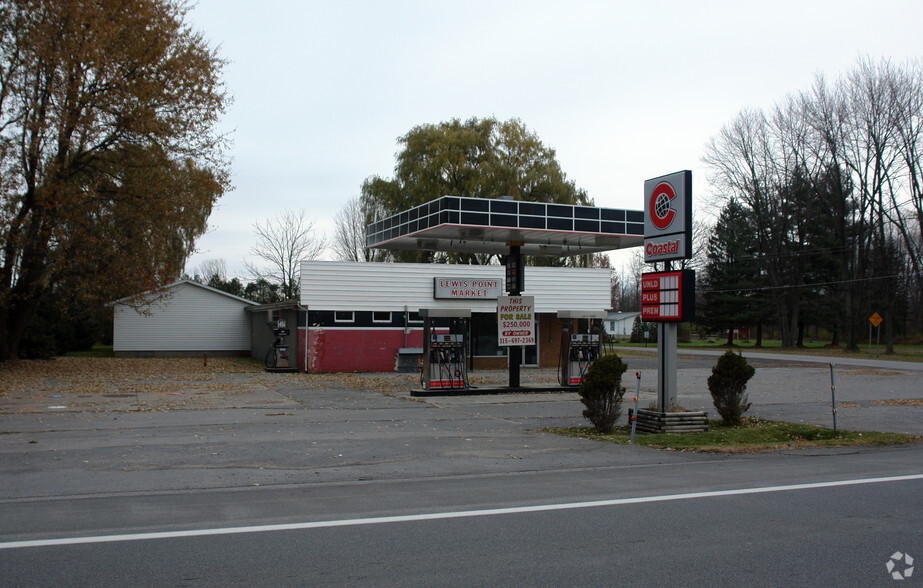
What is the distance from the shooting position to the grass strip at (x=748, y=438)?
39.3 feet

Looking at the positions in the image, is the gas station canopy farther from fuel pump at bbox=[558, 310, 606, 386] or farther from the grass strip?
the grass strip

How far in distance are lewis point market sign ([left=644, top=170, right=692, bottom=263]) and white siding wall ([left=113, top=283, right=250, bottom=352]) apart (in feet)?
98.7

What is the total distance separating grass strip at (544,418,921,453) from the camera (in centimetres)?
1198

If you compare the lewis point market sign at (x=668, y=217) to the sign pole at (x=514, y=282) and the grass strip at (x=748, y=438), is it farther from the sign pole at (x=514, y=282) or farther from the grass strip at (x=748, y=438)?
the sign pole at (x=514, y=282)

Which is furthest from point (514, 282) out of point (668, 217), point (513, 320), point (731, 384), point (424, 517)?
point (424, 517)

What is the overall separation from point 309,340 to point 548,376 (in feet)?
31.0

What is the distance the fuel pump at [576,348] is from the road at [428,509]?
8.95 meters

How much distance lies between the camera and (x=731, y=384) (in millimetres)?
14266

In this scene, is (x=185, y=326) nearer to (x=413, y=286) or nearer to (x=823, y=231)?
(x=413, y=286)

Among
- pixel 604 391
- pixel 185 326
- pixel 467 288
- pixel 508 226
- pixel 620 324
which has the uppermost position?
pixel 508 226

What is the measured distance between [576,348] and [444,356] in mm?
4563

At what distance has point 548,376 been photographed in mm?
28438

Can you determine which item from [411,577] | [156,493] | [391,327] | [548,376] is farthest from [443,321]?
[411,577]

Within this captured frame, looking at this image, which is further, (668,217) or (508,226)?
(508,226)
